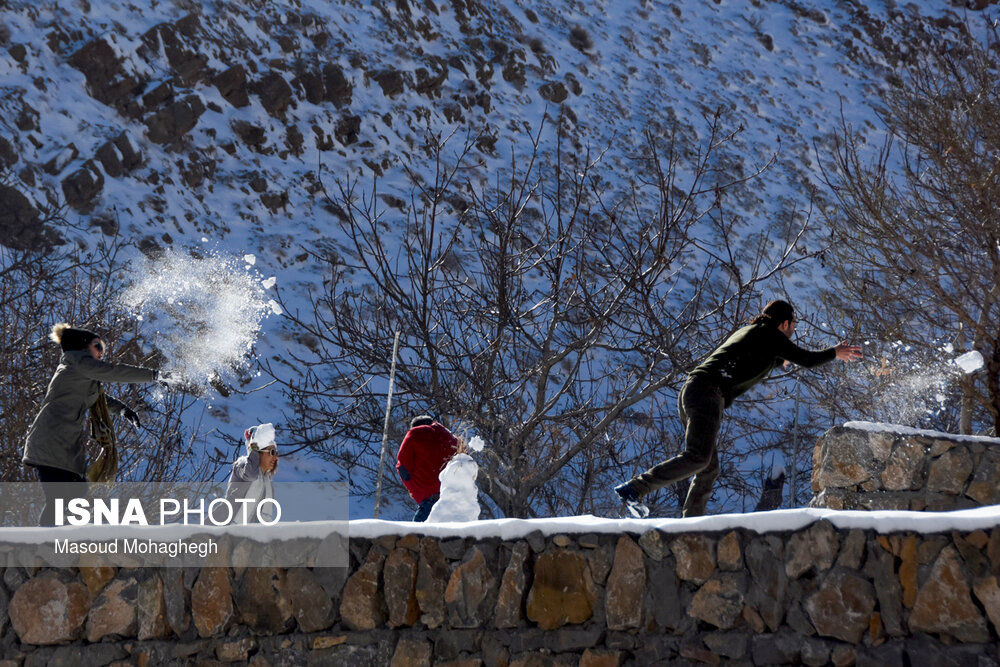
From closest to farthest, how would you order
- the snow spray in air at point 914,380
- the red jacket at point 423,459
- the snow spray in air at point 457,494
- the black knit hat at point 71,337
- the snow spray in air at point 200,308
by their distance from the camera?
the snow spray in air at point 457,494
the black knit hat at point 71,337
the red jacket at point 423,459
the snow spray in air at point 914,380
the snow spray in air at point 200,308

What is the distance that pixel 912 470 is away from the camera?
23.5 feet

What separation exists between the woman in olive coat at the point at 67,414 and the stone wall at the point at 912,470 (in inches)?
195

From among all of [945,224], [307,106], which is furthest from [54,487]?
[307,106]

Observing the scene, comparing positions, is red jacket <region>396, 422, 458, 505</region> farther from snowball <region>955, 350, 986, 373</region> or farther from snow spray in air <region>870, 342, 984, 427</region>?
snowball <region>955, 350, 986, 373</region>

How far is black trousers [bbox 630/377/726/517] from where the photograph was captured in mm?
5375

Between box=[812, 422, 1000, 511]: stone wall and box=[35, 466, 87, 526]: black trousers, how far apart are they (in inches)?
207

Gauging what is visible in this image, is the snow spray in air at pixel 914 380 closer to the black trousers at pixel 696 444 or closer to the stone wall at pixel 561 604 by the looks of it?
the black trousers at pixel 696 444

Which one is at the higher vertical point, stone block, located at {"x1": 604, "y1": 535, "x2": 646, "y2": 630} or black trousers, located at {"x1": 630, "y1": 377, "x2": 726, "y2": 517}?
black trousers, located at {"x1": 630, "y1": 377, "x2": 726, "y2": 517}

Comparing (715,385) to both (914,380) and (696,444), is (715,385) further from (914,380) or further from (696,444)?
(914,380)

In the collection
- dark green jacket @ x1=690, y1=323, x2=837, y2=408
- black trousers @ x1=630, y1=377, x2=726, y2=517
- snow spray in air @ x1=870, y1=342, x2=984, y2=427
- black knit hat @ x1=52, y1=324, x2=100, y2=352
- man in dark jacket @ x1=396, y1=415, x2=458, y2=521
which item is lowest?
snow spray in air @ x1=870, y1=342, x2=984, y2=427

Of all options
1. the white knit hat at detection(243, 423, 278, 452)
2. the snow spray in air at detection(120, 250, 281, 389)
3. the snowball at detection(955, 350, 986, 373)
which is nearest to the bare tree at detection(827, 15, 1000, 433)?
the snowball at detection(955, 350, 986, 373)

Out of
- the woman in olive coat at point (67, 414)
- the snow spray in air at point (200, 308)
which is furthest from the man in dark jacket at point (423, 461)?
the snow spray in air at point (200, 308)

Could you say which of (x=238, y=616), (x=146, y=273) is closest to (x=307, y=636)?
(x=238, y=616)

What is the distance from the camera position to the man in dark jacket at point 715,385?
5387 mm
